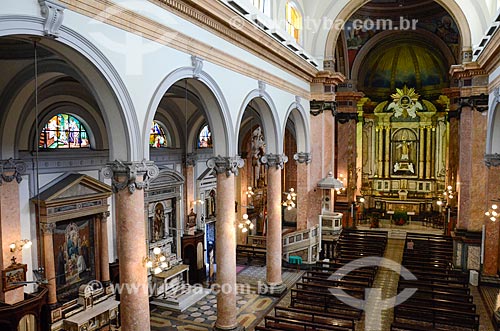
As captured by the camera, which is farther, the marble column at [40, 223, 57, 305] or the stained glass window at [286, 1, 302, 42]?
the stained glass window at [286, 1, 302, 42]

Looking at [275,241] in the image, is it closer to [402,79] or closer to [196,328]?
[196,328]

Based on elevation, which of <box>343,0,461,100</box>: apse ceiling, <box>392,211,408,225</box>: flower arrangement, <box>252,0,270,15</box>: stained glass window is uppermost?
<box>343,0,461,100</box>: apse ceiling

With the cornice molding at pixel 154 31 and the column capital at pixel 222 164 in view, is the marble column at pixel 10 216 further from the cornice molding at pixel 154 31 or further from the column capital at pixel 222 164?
the cornice molding at pixel 154 31

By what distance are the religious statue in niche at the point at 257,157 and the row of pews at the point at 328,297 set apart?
822 cm

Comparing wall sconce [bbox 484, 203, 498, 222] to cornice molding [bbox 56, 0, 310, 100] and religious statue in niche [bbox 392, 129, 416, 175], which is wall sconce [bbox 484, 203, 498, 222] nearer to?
cornice molding [bbox 56, 0, 310, 100]

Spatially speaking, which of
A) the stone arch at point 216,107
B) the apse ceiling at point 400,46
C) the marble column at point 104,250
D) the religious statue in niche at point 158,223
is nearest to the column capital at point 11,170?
the marble column at point 104,250

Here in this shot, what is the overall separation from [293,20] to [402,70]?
15.4 metres

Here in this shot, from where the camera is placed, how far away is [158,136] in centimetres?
1889

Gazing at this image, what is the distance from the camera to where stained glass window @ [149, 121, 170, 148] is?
1853 centimetres

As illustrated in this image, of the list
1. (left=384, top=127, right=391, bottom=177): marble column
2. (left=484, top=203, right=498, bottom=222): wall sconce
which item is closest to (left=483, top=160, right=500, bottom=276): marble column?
(left=484, top=203, right=498, bottom=222): wall sconce

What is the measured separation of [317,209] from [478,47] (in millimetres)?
9326

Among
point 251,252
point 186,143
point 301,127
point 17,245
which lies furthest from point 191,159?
point 17,245

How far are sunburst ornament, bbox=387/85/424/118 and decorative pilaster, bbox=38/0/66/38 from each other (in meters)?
26.4

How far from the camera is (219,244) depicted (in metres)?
12.1
